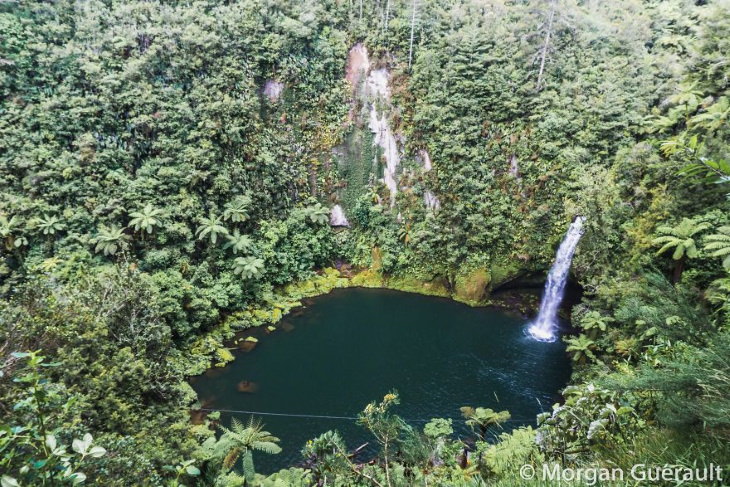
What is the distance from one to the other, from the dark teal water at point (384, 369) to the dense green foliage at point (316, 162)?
1073mm

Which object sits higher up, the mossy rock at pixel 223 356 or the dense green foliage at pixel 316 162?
the dense green foliage at pixel 316 162

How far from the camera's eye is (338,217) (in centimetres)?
2334

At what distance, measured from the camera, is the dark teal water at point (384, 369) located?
13.9 m

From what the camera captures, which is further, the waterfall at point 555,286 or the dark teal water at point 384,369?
the waterfall at point 555,286

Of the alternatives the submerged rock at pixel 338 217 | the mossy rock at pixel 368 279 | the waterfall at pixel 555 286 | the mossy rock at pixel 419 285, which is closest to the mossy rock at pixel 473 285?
the mossy rock at pixel 419 285

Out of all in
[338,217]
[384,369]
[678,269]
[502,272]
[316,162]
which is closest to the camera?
[678,269]

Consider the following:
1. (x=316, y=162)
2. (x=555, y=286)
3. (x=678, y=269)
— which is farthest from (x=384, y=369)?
(x=316, y=162)

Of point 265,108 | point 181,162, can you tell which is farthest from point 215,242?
point 265,108

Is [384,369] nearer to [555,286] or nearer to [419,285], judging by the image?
[419,285]

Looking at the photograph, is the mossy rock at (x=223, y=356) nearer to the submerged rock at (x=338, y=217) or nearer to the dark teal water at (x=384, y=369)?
the dark teal water at (x=384, y=369)

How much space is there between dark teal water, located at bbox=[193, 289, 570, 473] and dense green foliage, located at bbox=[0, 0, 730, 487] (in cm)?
107

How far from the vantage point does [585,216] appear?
A: 56.5 ft

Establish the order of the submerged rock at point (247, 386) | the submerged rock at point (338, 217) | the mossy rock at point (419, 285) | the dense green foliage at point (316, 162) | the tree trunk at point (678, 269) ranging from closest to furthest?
the tree trunk at point (678, 269)
the dense green foliage at point (316, 162)
the submerged rock at point (247, 386)
the mossy rock at point (419, 285)
the submerged rock at point (338, 217)

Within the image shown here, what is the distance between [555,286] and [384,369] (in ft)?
30.1
